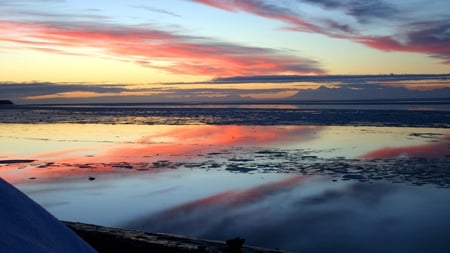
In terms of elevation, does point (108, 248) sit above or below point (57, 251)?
below

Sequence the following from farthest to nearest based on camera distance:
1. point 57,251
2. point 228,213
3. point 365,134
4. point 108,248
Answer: point 365,134, point 228,213, point 108,248, point 57,251

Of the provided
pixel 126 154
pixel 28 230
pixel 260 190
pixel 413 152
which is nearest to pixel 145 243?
pixel 260 190

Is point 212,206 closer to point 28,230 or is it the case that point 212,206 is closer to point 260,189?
point 260,189

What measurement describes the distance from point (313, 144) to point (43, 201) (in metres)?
14.3

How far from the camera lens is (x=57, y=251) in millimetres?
1562

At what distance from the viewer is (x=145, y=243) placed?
23.1 ft

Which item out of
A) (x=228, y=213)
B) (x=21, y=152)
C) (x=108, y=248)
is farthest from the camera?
(x=21, y=152)

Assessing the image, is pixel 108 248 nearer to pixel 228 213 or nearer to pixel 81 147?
pixel 228 213

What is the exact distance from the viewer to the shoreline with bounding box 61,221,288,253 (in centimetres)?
675

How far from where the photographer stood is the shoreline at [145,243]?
675cm

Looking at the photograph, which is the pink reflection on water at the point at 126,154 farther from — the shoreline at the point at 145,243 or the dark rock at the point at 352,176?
the shoreline at the point at 145,243

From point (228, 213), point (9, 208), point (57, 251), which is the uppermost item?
point (9, 208)

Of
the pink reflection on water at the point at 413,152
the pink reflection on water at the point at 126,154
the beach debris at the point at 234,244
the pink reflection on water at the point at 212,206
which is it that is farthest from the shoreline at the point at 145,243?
the pink reflection on water at the point at 413,152

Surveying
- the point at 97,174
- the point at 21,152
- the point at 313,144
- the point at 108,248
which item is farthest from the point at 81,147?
the point at 108,248
